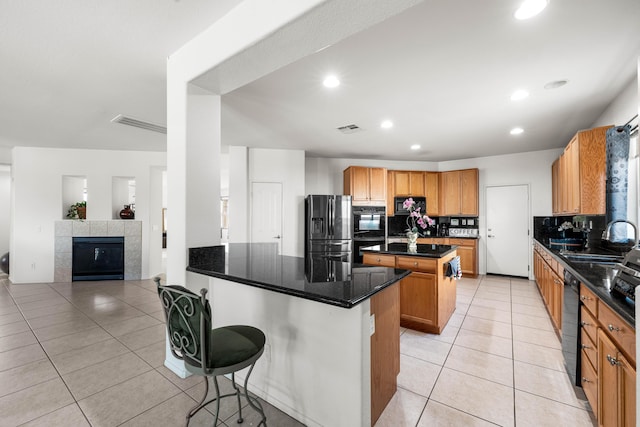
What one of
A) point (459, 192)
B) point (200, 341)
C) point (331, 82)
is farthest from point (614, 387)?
point (459, 192)

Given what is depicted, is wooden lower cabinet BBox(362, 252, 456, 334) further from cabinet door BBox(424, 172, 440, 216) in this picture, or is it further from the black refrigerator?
cabinet door BBox(424, 172, 440, 216)

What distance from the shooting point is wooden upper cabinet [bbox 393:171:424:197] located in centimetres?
618

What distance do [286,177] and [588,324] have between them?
448 centimetres

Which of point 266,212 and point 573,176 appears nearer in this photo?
point 573,176

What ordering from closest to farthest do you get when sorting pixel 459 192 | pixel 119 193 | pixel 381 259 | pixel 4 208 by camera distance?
pixel 381 259 → pixel 119 193 → pixel 459 192 → pixel 4 208

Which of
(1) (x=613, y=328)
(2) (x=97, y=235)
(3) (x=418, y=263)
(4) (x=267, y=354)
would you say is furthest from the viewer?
(2) (x=97, y=235)

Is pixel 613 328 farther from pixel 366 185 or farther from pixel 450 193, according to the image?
pixel 450 193

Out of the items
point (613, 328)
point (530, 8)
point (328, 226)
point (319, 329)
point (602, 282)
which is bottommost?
point (319, 329)

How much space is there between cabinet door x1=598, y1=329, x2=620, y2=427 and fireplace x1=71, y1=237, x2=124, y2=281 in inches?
269

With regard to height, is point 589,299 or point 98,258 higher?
point 589,299

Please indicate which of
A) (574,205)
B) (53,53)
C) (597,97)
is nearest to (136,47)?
(53,53)

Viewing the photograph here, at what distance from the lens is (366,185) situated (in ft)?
19.0

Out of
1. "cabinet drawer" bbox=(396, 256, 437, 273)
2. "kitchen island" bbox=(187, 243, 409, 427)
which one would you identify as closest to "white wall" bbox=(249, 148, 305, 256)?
"cabinet drawer" bbox=(396, 256, 437, 273)

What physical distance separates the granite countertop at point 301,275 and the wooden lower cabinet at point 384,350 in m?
0.15
